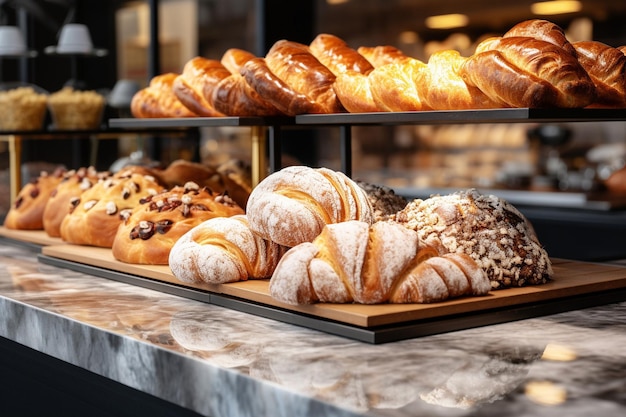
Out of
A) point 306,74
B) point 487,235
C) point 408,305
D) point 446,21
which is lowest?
point 408,305

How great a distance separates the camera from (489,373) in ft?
4.33

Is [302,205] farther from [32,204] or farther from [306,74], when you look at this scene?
[32,204]

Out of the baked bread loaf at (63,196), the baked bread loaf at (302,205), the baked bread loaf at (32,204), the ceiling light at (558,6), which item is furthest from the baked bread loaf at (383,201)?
the ceiling light at (558,6)

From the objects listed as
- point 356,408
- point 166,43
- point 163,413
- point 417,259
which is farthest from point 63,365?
point 166,43

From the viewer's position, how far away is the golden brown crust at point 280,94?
2.25 meters

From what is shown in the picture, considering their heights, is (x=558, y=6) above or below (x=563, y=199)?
above

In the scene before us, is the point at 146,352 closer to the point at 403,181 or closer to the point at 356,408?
the point at 356,408

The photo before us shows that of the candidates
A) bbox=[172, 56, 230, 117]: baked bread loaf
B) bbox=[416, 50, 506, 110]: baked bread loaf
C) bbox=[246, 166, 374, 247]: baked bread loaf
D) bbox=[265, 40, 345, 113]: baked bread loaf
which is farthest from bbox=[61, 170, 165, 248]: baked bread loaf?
bbox=[416, 50, 506, 110]: baked bread loaf

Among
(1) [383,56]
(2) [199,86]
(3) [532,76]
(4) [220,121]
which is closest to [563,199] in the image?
(1) [383,56]

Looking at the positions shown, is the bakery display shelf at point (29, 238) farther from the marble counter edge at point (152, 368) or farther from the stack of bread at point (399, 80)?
the marble counter edge at point (152, 368)

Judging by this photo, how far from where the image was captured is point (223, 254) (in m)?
1.87

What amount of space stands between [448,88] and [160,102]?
113 cm

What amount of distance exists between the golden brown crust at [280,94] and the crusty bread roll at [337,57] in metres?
0.14

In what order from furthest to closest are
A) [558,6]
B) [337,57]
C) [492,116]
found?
1. [558,6]
2. [337,57]
3. [492,116]
